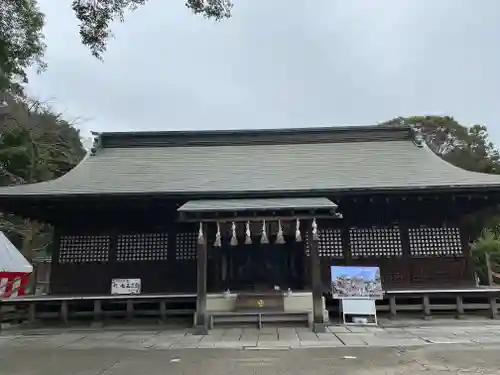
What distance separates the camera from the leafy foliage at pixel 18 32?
293 inches

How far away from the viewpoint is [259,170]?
12.2 m

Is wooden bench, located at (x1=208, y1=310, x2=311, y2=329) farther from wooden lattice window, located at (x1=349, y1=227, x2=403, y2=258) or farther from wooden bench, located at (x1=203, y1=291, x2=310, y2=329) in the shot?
wooden lattice window, located at (x1=349, y1=227, x2=403, y2=258)

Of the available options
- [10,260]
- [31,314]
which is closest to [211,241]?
[31,314]

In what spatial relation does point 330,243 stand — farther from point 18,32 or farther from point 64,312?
point 18,32

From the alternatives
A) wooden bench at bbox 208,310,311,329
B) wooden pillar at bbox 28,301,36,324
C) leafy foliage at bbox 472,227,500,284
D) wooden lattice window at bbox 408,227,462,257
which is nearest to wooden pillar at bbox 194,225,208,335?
wooden bench at bbox 208,310,311,329

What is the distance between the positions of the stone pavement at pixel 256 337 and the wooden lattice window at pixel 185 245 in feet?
7.21

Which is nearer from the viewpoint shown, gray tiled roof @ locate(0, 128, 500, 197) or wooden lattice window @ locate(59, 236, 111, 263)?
gray tiled roof @ locate(0, 128, 500, 197)

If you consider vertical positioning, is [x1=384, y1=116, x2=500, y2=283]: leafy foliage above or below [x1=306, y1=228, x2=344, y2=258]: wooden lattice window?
above

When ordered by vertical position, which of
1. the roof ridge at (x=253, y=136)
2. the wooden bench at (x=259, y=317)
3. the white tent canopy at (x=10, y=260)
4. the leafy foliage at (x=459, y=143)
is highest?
the leafy foliage at (x=459, y=143)

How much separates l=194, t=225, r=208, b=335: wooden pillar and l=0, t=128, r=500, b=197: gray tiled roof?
169 cm

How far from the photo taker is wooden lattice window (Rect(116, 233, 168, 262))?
10.6 metres

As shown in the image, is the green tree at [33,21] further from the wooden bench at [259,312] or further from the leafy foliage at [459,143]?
the leafy foliage at [459,143]

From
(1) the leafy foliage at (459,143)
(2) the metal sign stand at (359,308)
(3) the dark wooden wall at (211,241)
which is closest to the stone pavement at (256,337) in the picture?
(2) the metal sign stand at (359,308)

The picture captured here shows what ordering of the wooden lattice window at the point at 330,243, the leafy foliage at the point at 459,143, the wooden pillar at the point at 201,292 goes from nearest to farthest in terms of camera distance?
1. the wooden pillar at the point at 201,292
2. the wooden lattice window at the point at 330,243
3. the leafy foliage at the point at 459,143
